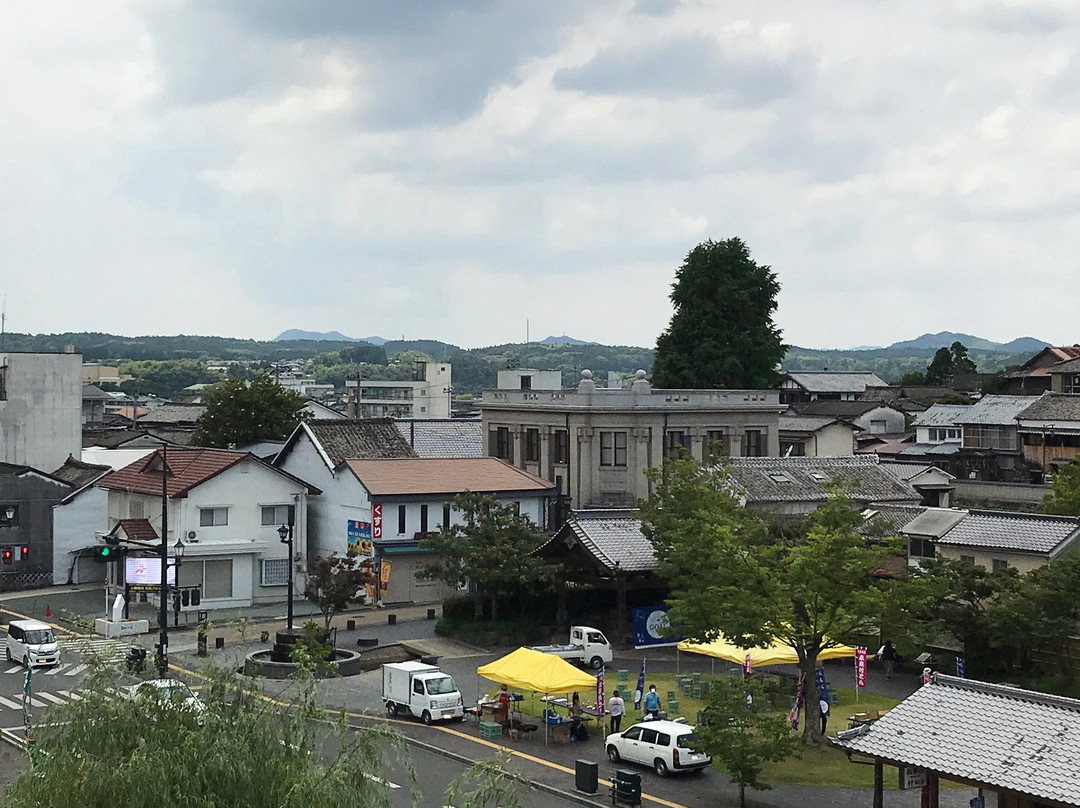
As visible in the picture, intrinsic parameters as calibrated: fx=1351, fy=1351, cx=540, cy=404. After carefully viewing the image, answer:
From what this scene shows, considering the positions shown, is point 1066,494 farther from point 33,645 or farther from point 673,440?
point 33,645

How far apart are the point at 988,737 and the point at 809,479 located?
4173cm

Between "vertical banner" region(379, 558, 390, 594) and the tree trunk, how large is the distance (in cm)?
2847

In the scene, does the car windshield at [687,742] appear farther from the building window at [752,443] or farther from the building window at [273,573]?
the building window at [752,443]

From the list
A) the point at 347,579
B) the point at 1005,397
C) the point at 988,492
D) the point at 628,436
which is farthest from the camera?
the point at 1005,397

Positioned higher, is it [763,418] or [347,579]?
[763,418]

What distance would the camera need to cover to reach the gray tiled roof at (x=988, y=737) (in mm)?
23375

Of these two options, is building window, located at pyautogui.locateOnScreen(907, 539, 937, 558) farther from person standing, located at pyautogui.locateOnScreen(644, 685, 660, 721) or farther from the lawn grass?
person standing, located at pyautogui.locateOnScreen(644, 685, 660, 721)

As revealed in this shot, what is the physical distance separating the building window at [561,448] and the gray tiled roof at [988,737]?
45.9 metres

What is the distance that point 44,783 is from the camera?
2030 centimetres

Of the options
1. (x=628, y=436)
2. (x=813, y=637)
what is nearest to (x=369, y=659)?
(x=813, y=637)

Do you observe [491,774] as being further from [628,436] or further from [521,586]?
[628,436]

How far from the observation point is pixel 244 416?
295 ft

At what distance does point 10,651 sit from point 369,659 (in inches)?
505

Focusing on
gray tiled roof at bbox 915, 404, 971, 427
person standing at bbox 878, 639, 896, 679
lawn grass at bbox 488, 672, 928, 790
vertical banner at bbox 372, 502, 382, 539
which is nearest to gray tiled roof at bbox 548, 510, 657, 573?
lawn grass at bbox 488, 672, 928, 790
